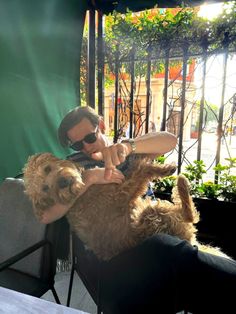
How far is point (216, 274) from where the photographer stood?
0.95 metres

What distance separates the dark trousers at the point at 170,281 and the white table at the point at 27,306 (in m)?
→ 0.43

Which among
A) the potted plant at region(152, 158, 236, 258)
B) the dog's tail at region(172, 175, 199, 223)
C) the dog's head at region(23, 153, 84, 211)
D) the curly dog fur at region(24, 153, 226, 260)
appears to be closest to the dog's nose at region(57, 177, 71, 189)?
the dog's head at region(23, 153, 84, 211)

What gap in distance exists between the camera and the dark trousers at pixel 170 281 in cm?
95

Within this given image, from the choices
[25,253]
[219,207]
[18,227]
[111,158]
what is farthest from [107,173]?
[219,207]

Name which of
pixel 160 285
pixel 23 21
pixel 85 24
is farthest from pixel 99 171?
pixel 85 24

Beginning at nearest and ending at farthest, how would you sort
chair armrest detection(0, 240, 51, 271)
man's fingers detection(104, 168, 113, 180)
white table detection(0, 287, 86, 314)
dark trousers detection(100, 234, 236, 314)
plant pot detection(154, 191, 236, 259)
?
white table detection(0, 287, 86, 314) → dark trousers detection(100, 234, 236, 314) → man's fingers detection(104, 168, 113, 180) → chair armrest detection(0, 240, 51, 271) → plant pot detection(154, 191, 236, 259)

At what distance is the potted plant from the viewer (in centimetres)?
197

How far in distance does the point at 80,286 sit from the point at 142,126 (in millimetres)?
1399

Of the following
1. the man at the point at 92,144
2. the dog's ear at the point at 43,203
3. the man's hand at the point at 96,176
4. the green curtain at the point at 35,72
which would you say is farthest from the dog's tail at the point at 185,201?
the green curtain at the point at 35,72

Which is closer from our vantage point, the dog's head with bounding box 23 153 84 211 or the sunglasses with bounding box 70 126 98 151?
the dog's head with bounding box 23 153 84 211

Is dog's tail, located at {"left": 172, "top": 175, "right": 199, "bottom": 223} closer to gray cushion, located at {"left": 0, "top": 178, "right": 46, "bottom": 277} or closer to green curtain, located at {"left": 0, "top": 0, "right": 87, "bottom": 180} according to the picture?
gray cushion, located at {"left": 0, "top": 178, "right": 46, "bottom": 277}

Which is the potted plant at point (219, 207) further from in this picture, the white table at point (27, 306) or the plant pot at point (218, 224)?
the white table at point (27, 306)

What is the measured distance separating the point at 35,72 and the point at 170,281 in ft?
4.92

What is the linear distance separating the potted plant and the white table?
5.16 ft
